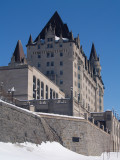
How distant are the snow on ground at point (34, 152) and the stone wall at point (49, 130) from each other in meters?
0.73

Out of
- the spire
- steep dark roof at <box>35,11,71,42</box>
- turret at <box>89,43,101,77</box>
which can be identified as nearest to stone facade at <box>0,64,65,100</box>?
the spire

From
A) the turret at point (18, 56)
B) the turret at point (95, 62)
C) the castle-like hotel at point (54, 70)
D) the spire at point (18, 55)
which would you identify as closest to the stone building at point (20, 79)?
the castle-like hotel at point (54, 70)

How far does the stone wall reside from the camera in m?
33.8

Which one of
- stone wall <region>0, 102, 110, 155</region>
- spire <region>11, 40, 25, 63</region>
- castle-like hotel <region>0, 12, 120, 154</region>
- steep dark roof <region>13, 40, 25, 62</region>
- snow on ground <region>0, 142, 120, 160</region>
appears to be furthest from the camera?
steep dark roof <region>13, 40, 25, 62</region>

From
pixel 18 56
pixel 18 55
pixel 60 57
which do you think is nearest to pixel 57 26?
pixel 60 57

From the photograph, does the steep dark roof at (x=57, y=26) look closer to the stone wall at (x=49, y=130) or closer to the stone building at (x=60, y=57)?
the stone building at (x=60, y=57)

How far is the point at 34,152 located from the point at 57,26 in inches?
3286

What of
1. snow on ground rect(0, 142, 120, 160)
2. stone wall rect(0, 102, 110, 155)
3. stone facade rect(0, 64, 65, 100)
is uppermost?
stone facade rect(0, 64, 65, 100)

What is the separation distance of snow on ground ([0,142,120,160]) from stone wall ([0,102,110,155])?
727 mm

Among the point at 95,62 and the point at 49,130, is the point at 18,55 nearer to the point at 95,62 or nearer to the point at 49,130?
the point at 95,62

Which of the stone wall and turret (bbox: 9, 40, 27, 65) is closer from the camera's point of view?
the stone wall

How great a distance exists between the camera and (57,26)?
114 m

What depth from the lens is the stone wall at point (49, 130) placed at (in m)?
33.8

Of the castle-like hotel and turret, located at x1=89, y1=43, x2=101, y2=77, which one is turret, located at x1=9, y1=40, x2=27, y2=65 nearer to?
the castle-like hotel
